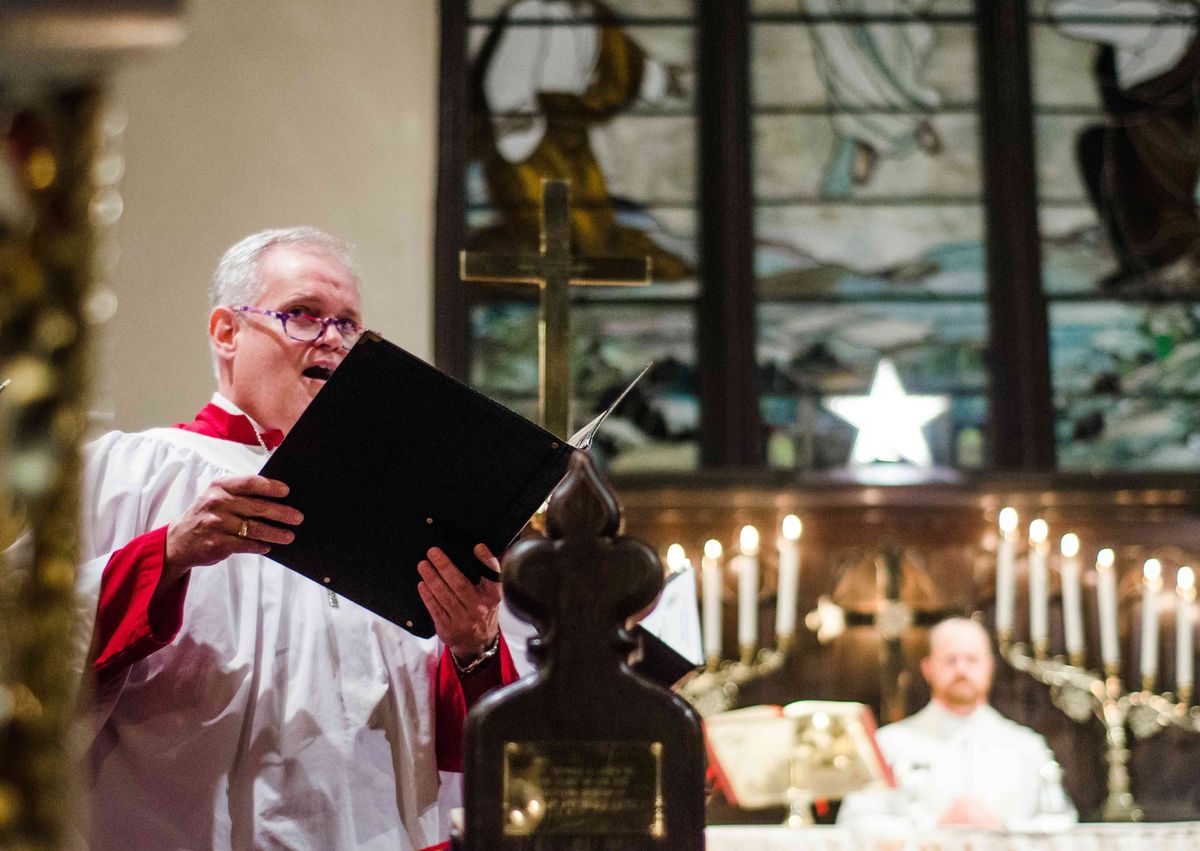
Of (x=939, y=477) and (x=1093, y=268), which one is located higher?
(x=1093, y=268)

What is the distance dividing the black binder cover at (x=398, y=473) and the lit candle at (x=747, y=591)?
9.38ft

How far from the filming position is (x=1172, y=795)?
17.3 feet

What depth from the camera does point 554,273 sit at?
135 inches

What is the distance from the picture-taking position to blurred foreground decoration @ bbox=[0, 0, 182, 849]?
71 centimetres

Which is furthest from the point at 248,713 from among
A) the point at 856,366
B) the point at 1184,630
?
the point at 856,366

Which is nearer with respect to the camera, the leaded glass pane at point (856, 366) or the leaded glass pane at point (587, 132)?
the leaded glass pane at point (856, 366)

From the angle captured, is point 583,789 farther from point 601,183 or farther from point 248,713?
point 601,183

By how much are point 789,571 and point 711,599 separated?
32cm

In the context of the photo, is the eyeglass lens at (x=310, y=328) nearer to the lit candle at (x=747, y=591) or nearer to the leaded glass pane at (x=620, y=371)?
the lit candle at (x=747, y=591)

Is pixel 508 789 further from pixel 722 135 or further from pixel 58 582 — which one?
pixel 722 135

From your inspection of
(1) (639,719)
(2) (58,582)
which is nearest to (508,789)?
(1) (639,719)

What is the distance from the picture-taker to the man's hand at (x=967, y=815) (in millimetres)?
4691

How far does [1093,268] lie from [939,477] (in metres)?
1.46

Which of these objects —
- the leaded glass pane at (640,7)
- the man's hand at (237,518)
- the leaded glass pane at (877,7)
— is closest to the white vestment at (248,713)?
the man's hand at (237,518)
